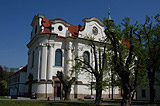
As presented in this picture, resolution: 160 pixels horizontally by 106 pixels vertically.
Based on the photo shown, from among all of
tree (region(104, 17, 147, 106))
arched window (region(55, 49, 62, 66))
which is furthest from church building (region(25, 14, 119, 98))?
tree (region(104, 17, 147, 106))

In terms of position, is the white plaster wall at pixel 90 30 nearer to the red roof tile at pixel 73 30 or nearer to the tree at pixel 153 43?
the red roof tile at pixel 73 30

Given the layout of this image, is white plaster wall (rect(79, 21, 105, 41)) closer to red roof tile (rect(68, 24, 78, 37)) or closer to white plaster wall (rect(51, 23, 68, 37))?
red roof tile (rect(68, 24, 78, 37))

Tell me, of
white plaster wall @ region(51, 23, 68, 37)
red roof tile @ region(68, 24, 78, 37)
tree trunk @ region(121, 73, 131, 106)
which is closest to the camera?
tree trunk @ region(121, 73, 131, 106)

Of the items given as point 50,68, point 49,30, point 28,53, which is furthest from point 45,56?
point 28,53

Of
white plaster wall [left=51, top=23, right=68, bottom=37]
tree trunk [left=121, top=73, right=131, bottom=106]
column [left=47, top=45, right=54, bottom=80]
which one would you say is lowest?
tree trunk [left=121, top=73, right=131, bottom=106]

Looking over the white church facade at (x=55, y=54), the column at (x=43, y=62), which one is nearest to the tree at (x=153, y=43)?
the white church facade at (x=55, y=54)

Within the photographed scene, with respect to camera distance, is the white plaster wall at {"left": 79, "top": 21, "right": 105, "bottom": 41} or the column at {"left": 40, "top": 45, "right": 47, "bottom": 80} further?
the white plaster wall at {"left": 79, "top": 21, "right": 105, "bottom": 41}

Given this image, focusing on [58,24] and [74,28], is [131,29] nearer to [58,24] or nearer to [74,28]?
[58,24]

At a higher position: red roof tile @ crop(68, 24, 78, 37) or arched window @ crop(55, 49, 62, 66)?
Result: red roof tile @ crop(68, 24, 78, 37)

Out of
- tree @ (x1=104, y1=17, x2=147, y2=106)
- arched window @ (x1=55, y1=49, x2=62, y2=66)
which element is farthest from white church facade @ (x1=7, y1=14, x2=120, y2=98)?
tree @ (x1=104, y1=17, x2=147, y2=106)

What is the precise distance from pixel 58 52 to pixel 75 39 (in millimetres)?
4529

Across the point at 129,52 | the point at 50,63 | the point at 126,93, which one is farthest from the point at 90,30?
the point at 126,93

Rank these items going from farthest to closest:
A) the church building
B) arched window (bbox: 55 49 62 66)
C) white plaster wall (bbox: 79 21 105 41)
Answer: white plaster wall (bbox: 79 21 105 41), arched window (bbox: 55 49 62 66), the church building

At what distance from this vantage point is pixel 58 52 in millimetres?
35875
